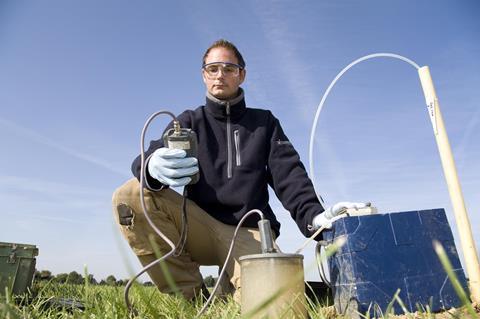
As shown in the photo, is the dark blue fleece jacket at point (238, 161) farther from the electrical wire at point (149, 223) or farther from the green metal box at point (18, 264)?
the green metal box at point (18, 264)

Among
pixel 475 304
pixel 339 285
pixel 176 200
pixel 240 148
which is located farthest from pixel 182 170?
pixel 475 304

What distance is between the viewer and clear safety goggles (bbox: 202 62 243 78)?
2947mm

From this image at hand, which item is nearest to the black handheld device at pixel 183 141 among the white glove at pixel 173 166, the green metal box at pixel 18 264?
the white glove at pixel 173 166

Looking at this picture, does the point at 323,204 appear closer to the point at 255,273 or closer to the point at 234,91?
the point at 255,273

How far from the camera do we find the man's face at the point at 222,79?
298 cm

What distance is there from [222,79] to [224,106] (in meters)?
0.21

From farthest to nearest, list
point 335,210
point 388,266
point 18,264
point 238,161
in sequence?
point 18,264, point 238,161, point 335,210, point 388,266

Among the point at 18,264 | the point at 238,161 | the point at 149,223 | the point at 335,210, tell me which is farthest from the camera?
the point at 18,264

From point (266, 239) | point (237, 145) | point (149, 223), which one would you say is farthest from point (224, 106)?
point (266, 239)

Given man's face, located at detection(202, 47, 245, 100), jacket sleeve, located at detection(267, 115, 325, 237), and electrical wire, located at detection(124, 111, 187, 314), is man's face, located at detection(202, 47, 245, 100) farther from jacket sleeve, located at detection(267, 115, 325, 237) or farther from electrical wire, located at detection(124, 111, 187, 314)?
electrical wire, located at detection(124, 111, 187, 314)

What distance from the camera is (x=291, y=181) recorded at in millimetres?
2701

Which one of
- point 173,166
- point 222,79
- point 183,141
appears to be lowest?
point 173,166

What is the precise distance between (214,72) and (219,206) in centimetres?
101

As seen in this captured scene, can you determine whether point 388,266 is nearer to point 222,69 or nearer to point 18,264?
point 222,69
